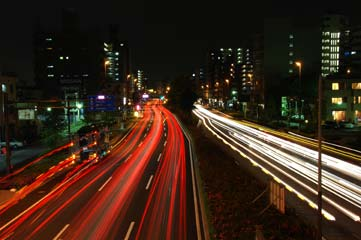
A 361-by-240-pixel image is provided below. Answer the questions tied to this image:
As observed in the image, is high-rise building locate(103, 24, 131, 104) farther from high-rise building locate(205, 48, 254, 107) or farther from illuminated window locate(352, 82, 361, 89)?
illuminated window locate(352, 82, 361, 89)

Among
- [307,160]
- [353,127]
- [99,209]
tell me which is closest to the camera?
[99,209]

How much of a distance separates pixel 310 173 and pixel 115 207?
13.1m

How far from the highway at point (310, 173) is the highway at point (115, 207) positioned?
5.70 m

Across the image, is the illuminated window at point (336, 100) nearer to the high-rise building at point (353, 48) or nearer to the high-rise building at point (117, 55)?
the high-rise building at point (353, 48)

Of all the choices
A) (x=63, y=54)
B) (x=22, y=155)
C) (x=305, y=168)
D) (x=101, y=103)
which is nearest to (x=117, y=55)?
(x=63, y=54)

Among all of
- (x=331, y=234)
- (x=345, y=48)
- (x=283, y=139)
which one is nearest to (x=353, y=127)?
(x=283, y=139)

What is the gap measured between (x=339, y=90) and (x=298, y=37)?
40.5m

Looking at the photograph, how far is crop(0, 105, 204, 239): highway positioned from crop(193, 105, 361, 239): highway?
5.70 m

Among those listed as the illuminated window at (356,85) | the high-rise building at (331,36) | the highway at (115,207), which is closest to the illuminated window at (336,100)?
the illuminated window at (356,85)

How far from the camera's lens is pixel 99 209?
58.5 ft

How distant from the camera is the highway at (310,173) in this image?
639 inches

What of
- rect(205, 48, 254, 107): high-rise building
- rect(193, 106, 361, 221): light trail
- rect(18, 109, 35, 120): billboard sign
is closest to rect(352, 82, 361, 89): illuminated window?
rect(193, 106, 361, 221): light trail

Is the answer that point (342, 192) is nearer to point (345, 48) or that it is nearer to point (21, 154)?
point (21, 154)

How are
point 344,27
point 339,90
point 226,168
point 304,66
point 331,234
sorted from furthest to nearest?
point 344,27, point 304,66, point 339,90, point 226,168, point 331,234
